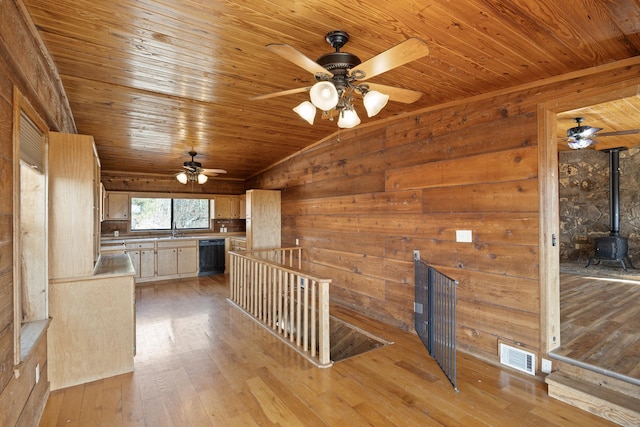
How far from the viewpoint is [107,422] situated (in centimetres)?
Result: 222

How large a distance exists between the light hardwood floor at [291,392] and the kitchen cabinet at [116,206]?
4.24 metres

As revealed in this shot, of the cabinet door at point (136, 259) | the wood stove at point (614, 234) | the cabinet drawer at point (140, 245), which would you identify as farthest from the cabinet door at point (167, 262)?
the wood stove at point (614, 234)

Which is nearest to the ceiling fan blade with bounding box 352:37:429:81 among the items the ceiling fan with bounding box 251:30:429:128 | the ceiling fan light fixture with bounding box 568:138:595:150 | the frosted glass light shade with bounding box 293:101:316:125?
the ceiling fan with bounding box 251:30:429:128

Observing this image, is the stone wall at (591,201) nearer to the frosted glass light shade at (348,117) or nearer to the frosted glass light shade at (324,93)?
the frosted glass light shade at (348,117)

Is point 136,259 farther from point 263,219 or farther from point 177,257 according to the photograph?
point 263,219

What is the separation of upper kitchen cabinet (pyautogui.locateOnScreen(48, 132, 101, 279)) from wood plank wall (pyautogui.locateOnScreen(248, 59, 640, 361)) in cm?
321

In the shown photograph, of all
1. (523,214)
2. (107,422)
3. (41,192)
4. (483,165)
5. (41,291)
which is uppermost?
(483,165)

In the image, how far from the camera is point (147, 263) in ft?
22.1

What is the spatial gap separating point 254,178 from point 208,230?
6.00 feet

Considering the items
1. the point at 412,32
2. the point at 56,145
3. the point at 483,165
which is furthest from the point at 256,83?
the point at 483,165

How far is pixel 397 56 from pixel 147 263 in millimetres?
6765

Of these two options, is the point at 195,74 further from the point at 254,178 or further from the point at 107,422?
the point at 254,178

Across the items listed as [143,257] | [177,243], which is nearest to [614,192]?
[177,243]

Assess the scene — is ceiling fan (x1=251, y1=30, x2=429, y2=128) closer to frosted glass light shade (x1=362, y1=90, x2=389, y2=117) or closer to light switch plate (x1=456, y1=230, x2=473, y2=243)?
frosted glass light shade (x1=362, y1=90, x2=389, y2=117)
